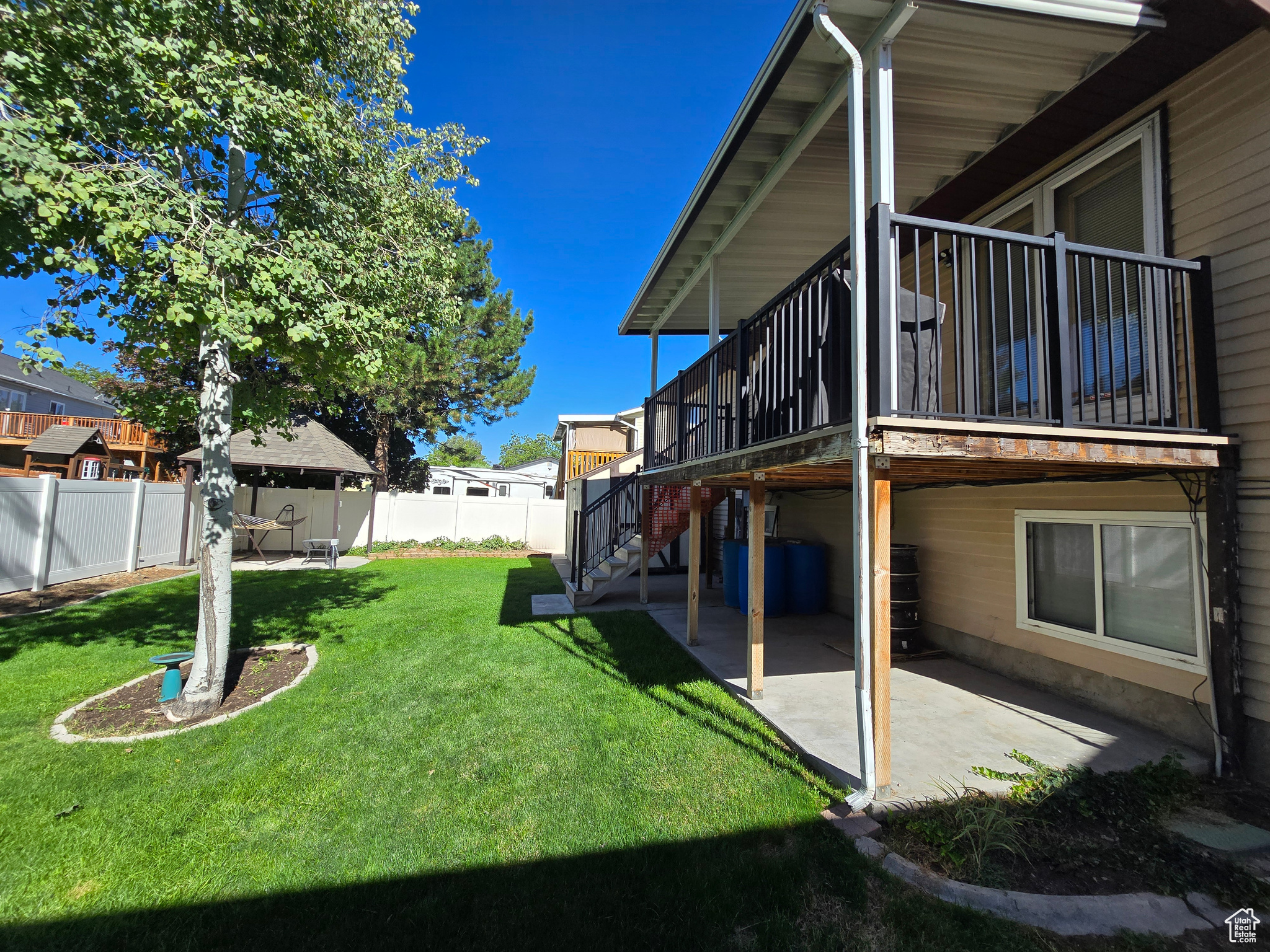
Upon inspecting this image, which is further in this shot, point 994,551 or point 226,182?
point 994,551

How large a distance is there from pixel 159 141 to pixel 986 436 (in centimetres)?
535

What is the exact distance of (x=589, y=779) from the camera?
3.27 metres

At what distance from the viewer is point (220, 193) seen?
474 cm

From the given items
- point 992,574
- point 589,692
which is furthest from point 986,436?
point 589,692

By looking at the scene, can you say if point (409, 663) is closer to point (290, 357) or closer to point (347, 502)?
point (290, 357)

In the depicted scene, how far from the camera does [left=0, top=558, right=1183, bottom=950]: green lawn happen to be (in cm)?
216

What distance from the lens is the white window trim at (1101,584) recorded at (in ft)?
11.1

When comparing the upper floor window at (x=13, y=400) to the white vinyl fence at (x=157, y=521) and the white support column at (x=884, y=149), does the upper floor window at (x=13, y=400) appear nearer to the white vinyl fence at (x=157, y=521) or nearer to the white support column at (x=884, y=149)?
the white vinyl fence at (x=157, y=521)

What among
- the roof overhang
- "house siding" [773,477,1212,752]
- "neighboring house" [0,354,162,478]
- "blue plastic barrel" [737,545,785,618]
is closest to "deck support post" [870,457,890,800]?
"house siding" [773,477,1212,752]

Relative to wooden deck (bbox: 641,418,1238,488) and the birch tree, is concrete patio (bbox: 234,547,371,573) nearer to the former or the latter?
the birch tree

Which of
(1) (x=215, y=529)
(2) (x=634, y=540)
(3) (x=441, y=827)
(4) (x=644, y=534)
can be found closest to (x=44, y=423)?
(1) (x=215, y=529)

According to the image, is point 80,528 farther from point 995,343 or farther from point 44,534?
point 995,343

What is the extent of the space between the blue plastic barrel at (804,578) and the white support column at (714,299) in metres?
3.21

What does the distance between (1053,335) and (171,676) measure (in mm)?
6693
